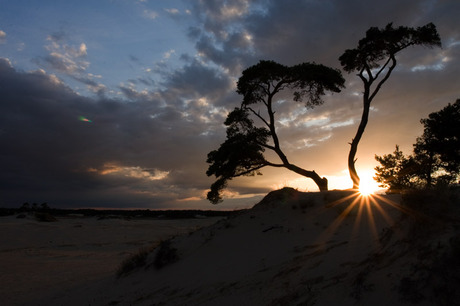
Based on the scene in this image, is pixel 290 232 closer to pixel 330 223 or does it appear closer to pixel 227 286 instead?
pixel 330 223

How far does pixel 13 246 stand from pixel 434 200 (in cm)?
2745

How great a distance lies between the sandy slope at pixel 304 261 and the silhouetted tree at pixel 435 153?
52.5 feet

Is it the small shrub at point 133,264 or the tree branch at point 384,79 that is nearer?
the small shrub at point 133,264

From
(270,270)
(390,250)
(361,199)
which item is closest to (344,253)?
(390,250)

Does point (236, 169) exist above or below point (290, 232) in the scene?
above

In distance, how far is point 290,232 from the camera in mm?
9242

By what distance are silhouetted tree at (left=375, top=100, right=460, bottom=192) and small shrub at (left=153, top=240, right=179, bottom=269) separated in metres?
18.3

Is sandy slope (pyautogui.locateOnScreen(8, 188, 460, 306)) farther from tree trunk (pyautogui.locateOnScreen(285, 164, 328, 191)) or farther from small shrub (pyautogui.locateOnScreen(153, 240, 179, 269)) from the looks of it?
tree trunk (pyautogui.locateOnScreen(285, 164, 328, 191))

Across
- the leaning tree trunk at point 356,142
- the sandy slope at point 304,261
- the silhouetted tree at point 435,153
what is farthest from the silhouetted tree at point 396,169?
the sandy slope at point 304,261

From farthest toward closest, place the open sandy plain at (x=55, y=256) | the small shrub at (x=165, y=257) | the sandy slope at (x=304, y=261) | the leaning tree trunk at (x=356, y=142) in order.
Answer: the leaning tree trunk at (x=356, y=142)
the open sandy plain at (x=55, y=256)
the small shrub at (x=165, y=257)
the sandy slope at (x=304, y=261)

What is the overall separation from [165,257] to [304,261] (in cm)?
580

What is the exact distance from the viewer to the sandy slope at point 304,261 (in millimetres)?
4617

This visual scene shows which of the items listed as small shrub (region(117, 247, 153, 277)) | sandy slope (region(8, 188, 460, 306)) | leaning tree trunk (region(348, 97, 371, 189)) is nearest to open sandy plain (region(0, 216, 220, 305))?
small shrub (region(117, 247, 153, 277))

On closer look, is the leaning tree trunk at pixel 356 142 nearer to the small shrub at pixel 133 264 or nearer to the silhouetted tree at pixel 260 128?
the silhouetted tree at pixel 260 128
